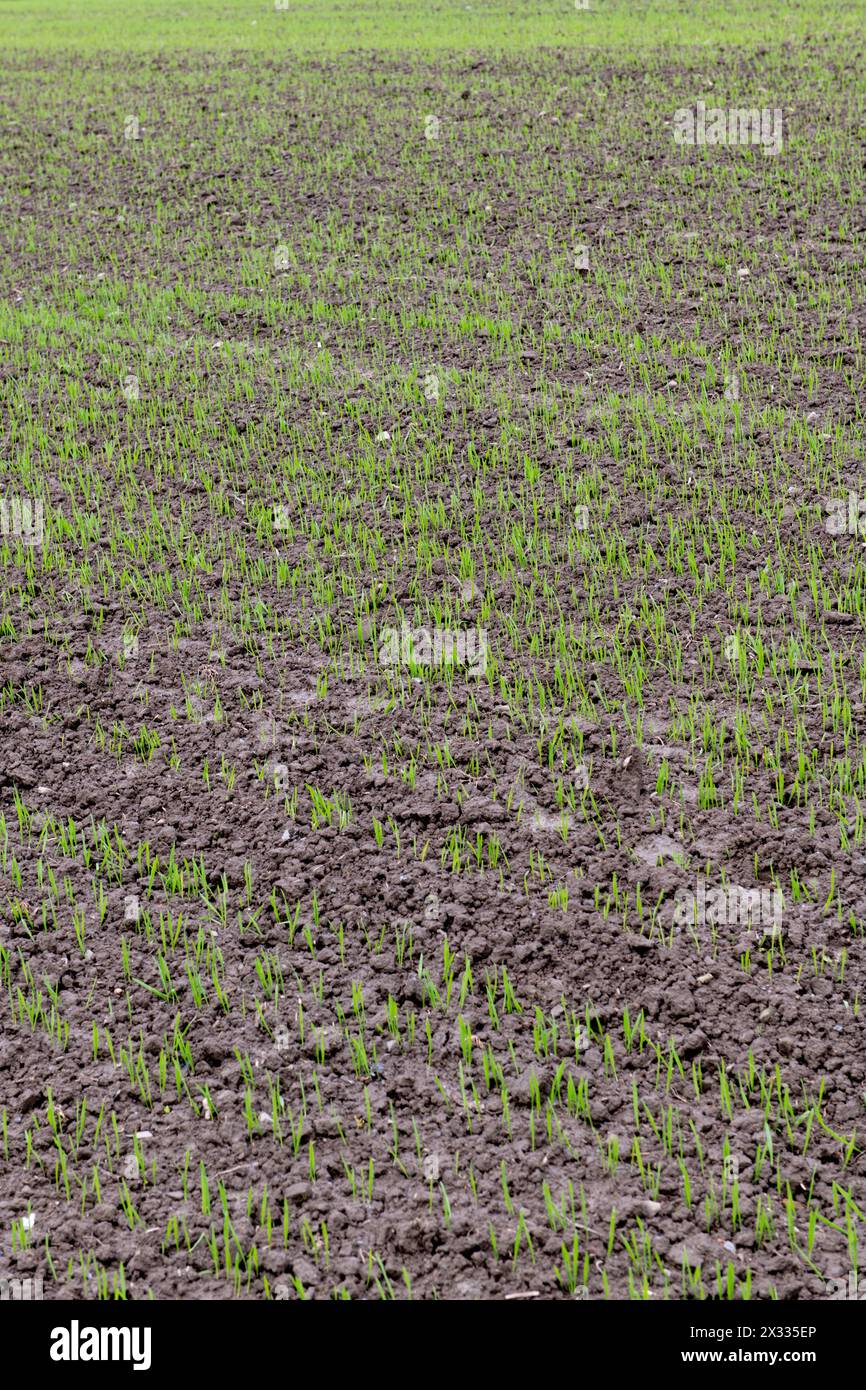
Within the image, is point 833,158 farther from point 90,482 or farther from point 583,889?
point 583,889

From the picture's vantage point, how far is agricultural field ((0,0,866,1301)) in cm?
336

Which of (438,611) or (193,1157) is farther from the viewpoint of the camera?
(438,611)

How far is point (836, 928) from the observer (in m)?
4.13

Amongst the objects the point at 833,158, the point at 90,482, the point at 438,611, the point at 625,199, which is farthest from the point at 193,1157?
the point at 833,158

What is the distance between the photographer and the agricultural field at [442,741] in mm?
3357

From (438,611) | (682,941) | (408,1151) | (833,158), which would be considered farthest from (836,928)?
(833,158)

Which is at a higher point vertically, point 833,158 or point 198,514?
point 833,158

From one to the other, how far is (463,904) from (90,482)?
4240 millimetres

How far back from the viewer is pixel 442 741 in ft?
17.0

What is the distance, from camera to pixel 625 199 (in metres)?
11.0
